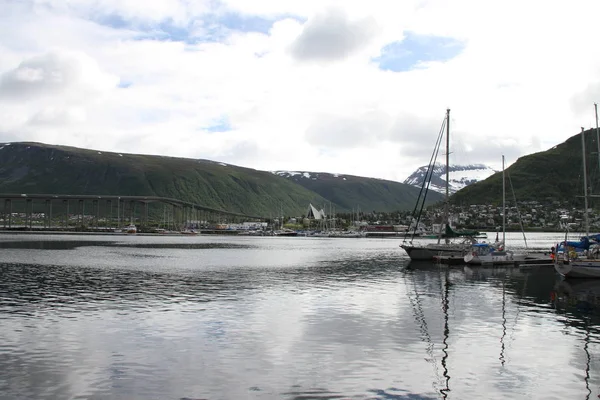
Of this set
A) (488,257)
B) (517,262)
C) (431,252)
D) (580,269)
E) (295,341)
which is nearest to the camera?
(295,341)

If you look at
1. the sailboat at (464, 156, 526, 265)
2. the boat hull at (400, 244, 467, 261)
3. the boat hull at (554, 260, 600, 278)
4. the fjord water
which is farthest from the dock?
the fjord water

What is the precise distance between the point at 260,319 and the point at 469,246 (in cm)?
6575

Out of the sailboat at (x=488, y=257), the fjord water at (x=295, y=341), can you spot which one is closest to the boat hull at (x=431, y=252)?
the sailboat at (x=488, y=257)

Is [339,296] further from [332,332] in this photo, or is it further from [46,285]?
[46,285]

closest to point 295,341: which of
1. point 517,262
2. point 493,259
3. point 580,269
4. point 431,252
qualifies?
point 580,269

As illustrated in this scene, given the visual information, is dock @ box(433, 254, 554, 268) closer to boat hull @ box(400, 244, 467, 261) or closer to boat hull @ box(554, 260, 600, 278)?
boat hull @ box(400, 244, 467, 261)

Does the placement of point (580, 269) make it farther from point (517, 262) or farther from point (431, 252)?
point (431, 252)

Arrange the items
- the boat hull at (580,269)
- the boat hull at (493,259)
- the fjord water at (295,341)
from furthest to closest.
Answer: the boat hull at (493,259), the boat hull at (580,269), the fjord water at (295,341)

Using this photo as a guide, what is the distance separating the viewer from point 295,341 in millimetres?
30750

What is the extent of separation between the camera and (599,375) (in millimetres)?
24531

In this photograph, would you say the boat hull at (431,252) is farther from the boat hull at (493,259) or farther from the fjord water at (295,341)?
the fjord water at (295,341)

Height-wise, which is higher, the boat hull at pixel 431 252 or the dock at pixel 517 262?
the boat hull at pixel 431 252

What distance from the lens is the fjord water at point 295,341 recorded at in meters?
22.2

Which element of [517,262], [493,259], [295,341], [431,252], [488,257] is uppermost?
[431,252]
